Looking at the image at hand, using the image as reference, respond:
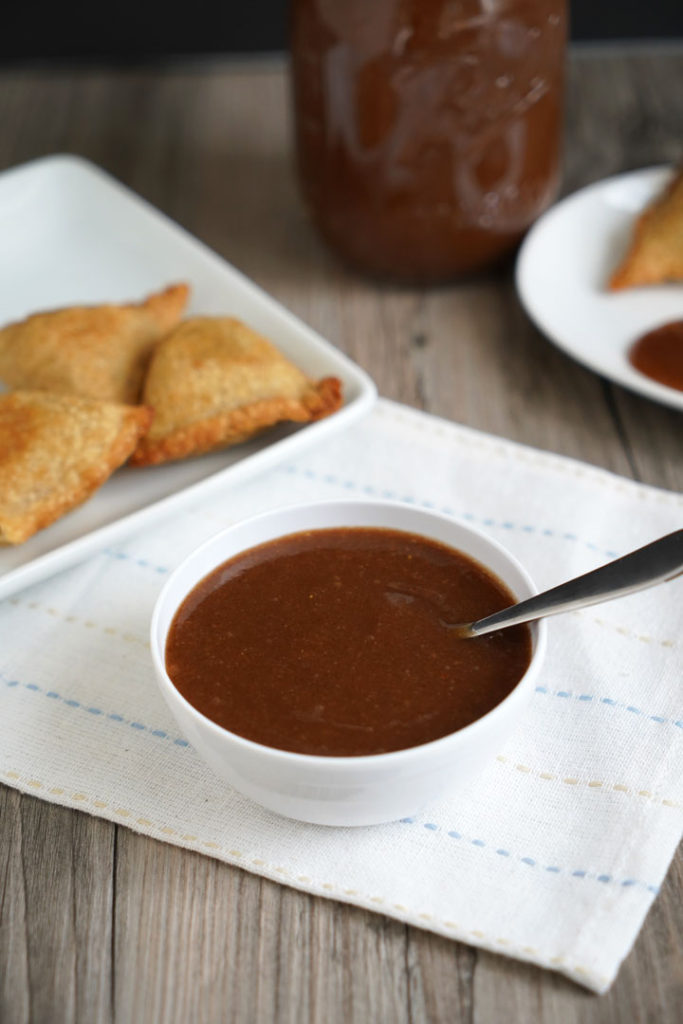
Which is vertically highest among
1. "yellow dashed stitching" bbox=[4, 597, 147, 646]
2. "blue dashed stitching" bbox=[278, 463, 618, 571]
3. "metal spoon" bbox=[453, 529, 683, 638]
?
"metal spoon" bbox=[453, 529, 683, 638]

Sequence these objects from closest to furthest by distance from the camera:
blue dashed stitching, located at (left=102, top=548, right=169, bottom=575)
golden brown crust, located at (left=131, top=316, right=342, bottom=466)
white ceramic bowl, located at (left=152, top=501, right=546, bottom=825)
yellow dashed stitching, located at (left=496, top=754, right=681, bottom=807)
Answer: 1. white ceramic bowl, located at (left=152, top=501, right=546, bottom=825)
2. yellow dashed stitching, located at (left=496, top=754, right=681, bottom=807)
3. blue dashed stitching, located at (left=102, top=548, right=169, bottom=575)
4. golden brown crust, located at (left=131, top=316, right=342, bottom=466)

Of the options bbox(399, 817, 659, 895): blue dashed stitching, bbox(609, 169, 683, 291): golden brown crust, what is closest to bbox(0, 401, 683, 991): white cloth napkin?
bbox(399, 817, 659, 895): blue dashed stitching

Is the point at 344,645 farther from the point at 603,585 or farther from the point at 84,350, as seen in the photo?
the point at 84,350

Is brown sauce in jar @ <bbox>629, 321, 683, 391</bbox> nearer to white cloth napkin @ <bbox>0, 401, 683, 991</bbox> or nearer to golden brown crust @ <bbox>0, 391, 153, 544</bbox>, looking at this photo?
white cloth napkin @ <bbox>0, 401, 683, 991</bbox>

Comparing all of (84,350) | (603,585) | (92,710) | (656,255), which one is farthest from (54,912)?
(656,255)

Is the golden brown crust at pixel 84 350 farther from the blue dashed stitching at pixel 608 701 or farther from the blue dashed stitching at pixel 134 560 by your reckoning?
the blue dashed stitching at pixel 608 701

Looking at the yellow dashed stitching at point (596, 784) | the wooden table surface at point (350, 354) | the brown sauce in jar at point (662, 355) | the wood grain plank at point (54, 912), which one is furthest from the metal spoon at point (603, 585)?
the brown sauce in jar at point (662, 355)

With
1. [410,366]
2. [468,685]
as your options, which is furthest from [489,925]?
[410,366]
